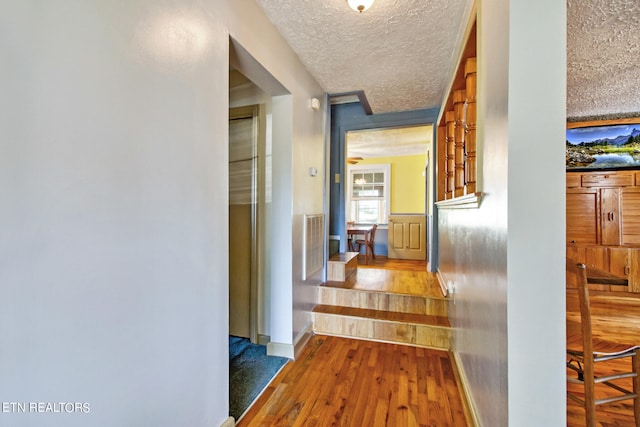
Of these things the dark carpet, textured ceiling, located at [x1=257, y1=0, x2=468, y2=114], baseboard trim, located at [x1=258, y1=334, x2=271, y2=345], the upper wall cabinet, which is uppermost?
textured ceiling, located at [x1=257, y1=0, x2=468, y2=114]

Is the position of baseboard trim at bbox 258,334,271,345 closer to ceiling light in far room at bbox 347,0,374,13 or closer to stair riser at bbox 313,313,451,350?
stair riser at bbox 313,313,451,350

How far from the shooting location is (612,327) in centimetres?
134

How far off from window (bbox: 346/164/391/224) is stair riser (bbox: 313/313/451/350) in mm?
3997

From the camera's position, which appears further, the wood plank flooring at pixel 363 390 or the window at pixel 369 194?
the window at pixel 369 194

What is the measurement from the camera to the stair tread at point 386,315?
8.26 ft

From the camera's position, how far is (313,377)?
199 cm

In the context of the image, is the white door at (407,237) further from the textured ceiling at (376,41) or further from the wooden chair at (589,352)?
the wooden chair at (589,352)

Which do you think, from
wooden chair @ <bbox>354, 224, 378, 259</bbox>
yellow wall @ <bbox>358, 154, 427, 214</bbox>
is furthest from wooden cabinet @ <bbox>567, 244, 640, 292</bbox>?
yellow wall @ <bbox>358, 154, 427, 214</bbox>

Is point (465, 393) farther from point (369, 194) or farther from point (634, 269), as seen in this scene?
point (369, 194)

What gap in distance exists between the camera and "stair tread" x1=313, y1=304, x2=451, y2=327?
8.26 ft

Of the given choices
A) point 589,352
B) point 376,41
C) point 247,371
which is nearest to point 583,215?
point 589,352

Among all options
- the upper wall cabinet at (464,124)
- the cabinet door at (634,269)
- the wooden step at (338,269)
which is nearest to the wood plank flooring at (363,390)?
the wooden step at (338,269)

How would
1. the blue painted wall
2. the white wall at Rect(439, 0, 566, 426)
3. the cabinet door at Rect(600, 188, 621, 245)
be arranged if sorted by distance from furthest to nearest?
the blue painted wall < the cabinet door at Rect(600, 188, 621, 245) < the white wall at Rect(439, 0, 566, 426)
